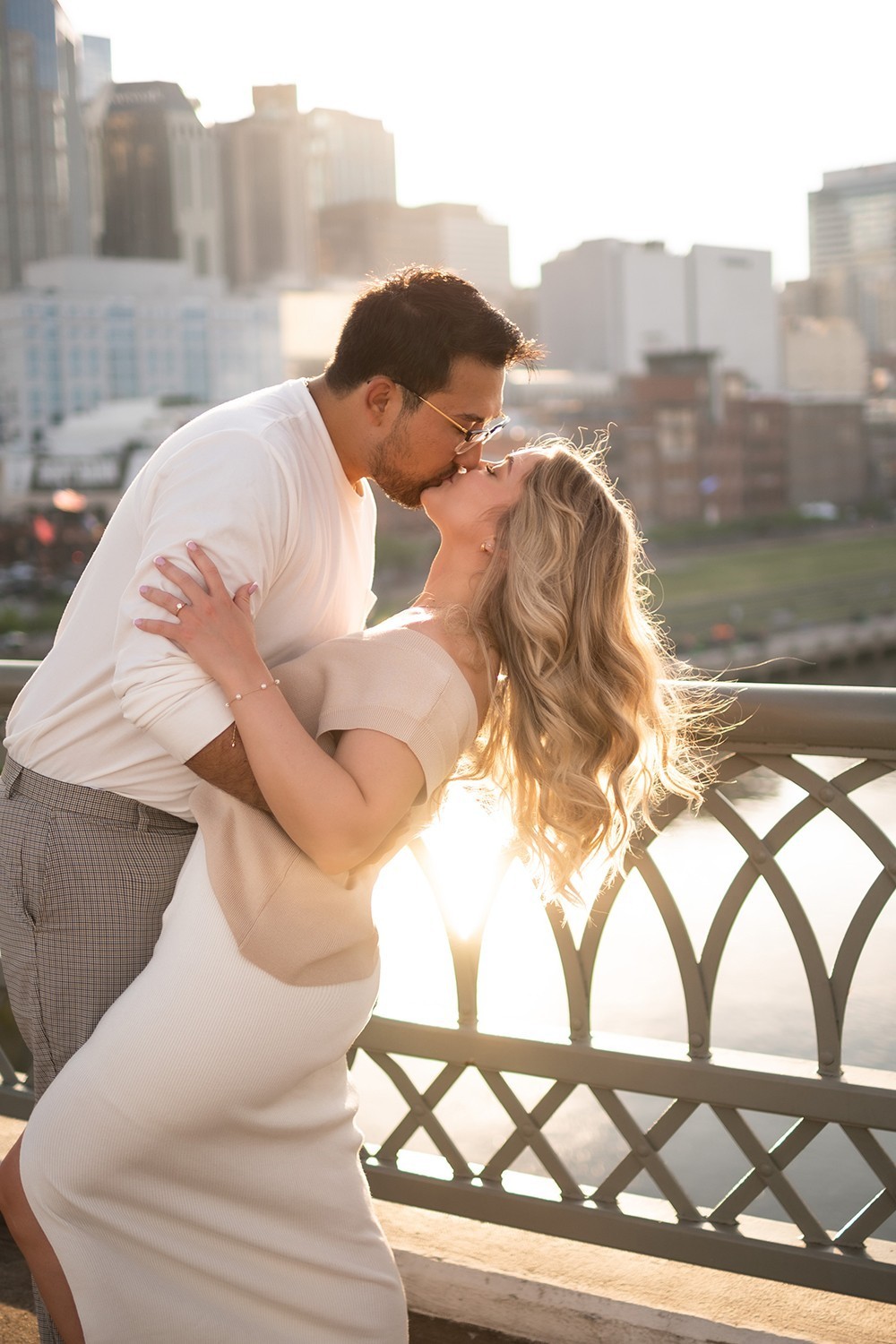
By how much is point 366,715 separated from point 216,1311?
915mm

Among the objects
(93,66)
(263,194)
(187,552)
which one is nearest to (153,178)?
(263,194)

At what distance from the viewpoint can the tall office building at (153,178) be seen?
119625 millimetres

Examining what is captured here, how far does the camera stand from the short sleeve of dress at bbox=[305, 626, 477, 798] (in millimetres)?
1916

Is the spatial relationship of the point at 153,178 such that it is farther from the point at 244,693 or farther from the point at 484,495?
the point at 244,693

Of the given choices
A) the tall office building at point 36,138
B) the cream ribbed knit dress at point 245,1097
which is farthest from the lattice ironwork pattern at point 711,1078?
the tall office building at point 36,138

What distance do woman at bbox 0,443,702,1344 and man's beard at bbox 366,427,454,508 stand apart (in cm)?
11

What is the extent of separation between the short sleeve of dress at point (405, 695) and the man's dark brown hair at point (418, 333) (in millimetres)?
471

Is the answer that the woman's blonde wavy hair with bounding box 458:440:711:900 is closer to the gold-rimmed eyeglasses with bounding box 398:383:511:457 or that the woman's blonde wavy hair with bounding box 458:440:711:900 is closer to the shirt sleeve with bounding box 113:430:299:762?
the gold-rimmed eyeglasses with bounding box 398:383:511:457

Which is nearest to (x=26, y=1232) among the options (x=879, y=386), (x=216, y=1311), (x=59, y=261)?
(x=216, y=1311)

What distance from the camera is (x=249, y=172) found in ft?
431

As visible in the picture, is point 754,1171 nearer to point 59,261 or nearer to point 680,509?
point 680,509

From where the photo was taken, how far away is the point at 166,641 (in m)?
1.90

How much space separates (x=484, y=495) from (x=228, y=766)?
589 millimetres

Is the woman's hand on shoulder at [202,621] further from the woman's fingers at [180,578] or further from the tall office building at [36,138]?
Result: the tall office building at [36,138]
